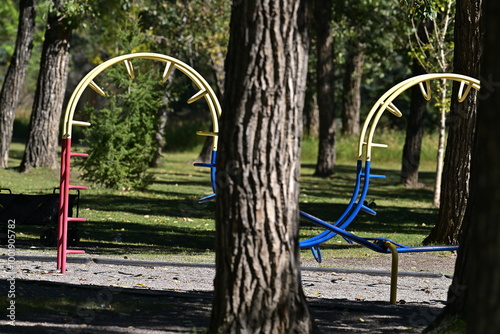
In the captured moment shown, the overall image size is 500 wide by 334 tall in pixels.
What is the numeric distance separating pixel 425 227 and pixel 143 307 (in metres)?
9.42

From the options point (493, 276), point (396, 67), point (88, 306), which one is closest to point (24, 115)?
point (396, 67)

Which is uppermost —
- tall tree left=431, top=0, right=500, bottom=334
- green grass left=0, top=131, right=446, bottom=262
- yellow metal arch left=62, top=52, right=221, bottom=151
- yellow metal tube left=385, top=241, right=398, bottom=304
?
yellow metal arch left=62, top=52, right=221, bottom=151

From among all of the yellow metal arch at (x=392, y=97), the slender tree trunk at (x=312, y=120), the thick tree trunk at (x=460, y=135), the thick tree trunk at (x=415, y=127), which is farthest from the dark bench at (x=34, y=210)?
the slender tree trunk at (x=312, y=120)

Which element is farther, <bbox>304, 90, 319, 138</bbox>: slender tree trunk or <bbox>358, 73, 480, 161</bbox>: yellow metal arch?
<bbox>304, 90, 319, 138</bbox>: slender tree trunk

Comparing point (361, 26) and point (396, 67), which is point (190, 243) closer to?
point (361, 26)

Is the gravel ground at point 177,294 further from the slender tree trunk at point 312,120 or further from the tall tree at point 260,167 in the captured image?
the slender tree trunk at point 312,120

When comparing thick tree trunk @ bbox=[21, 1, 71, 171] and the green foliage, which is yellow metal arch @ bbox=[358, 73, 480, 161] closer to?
the green foliage

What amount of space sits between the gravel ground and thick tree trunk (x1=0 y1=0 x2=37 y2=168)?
1381 cm

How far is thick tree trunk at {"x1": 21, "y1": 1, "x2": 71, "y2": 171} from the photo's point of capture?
20828 millimetres

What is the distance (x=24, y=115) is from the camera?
48656 millimetres

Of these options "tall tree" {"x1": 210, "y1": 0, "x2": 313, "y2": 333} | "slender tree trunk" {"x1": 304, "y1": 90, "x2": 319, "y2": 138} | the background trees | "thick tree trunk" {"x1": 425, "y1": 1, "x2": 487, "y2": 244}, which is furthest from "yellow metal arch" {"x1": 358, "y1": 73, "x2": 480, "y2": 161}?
"slender tree trunk" {"x1": 304, "y1": 90, "x2": 319, "y2": 138}

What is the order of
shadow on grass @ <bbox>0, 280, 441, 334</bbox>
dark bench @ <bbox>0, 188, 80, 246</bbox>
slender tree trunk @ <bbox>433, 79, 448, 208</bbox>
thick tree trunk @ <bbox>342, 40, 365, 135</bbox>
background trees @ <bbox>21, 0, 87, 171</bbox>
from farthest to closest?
thick tree trunk @ <bbox>342, 40, 365, 135</bbox>, background trees @ <bbox>21, 0, 87, 171</bbox>, slender tree trunk @ <bbox>433, 79, 448, 208</bbox>, dark bench @ <bbox>0, 188, 80, 246</bbox>, shadow on grass @ <bbox>0, 280, 441, 334</bbox>

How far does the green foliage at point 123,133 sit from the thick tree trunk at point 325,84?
29.7 ft

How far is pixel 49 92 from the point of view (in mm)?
20922
